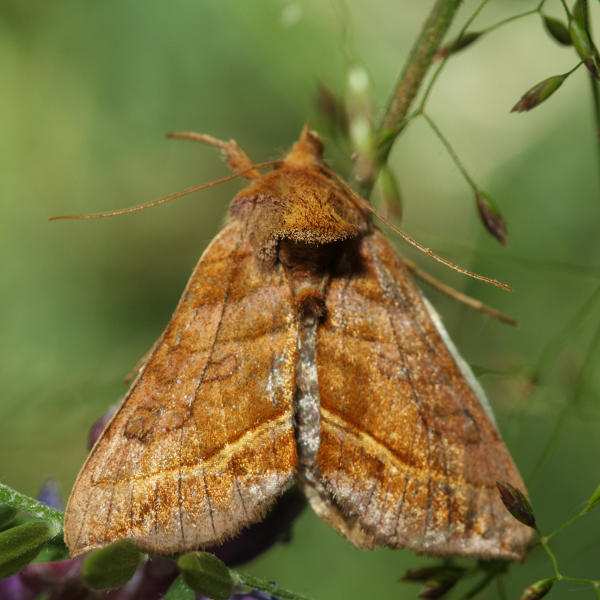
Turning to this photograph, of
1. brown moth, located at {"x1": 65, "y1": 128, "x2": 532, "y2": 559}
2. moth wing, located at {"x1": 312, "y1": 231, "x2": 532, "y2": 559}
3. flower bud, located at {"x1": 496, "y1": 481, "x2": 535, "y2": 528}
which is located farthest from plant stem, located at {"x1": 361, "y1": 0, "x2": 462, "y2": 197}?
flower bud, located at {"x1": 496, "y1": 481, "x2": 535, "y2": 528}

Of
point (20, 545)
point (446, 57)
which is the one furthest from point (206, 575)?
point (446, 57)

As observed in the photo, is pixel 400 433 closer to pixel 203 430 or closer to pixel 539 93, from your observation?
pixel 203 430

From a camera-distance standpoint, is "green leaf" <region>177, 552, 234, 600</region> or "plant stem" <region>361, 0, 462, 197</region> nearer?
"green leaf" <region>177, 552, 234, 600</region>

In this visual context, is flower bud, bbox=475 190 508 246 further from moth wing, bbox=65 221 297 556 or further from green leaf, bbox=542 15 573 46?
moth wing, bbox=65 221 297 556

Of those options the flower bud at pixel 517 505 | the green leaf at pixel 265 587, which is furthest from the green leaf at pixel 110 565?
the flower bud at pixel 517 505

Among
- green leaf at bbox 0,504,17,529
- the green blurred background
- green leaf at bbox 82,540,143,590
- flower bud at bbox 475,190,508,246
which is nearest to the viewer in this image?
green leaf at bbox 82,540,143,590

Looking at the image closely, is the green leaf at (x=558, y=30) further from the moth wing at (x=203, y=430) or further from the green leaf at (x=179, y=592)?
the green leaf at (x=179, y=592)
